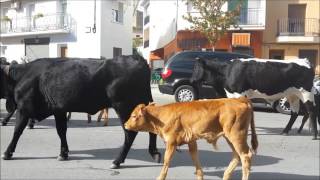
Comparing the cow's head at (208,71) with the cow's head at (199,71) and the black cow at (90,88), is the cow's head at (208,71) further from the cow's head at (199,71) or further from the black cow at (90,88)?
the black cow at (90,88)

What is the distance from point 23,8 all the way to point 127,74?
129 ft

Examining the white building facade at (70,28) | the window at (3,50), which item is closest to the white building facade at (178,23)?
the white building facade at (70,28)

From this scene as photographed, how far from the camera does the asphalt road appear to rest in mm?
7551

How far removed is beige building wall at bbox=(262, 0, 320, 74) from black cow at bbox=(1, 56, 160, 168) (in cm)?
2735

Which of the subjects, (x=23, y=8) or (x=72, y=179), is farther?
(x=23, y=8)

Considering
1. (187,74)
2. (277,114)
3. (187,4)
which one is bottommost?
(277,114)

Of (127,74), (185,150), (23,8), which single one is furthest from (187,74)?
(23,8)

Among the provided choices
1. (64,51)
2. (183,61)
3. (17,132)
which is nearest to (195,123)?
(17,132)

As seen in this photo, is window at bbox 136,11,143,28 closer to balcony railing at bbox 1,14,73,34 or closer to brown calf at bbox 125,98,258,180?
balcony railing at bbox 1,14,73,34

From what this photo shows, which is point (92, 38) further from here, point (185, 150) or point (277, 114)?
point (185, 150)

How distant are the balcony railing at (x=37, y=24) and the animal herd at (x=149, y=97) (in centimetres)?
3070

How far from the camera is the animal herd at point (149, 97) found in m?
4.41

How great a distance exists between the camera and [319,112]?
39.1 ft

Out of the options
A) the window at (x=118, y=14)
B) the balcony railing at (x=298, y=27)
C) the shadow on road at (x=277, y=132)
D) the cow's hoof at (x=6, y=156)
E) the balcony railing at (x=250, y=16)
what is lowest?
the shadow on road at (x=277, y=132)
